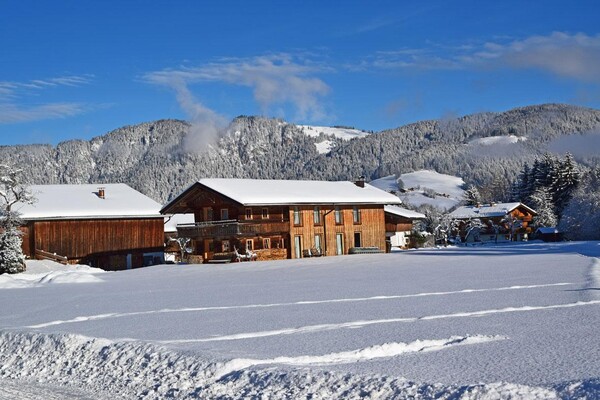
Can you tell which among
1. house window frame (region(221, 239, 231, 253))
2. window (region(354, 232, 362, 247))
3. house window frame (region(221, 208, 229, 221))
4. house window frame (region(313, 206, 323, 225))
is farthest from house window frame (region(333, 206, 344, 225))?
house window frame (region(221, 239, 231, 253))

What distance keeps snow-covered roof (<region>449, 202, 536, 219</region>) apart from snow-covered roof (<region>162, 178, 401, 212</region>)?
154 feet

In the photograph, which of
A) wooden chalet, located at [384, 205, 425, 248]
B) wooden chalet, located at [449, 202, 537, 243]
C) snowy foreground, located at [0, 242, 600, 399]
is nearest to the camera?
snowy foreground, located at [0, 242, 600, 399]

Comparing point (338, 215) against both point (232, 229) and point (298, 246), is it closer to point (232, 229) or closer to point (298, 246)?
point (298, 246)

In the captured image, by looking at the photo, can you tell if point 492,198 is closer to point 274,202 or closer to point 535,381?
point 274,202

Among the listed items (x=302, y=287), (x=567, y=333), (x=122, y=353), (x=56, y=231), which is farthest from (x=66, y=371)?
(x=56, y=231)

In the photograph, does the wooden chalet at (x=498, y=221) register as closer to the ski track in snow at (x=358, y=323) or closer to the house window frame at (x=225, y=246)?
the house window frame at (x=225, y=246)

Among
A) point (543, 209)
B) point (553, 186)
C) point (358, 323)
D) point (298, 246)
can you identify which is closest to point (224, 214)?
point (298, 246)

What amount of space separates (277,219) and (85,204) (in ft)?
51.0

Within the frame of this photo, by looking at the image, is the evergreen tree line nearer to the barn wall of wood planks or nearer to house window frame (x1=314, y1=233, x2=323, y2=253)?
house window frame (x1=314, y1=233, x2=323, y2=253)

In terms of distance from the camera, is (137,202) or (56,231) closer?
(56,231)

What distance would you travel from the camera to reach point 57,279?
34656 millimetres

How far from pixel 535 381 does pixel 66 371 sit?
27.3 ft

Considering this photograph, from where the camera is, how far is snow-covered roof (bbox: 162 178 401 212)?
50.1 meters

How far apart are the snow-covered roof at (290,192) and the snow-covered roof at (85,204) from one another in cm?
351
